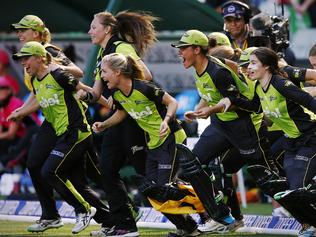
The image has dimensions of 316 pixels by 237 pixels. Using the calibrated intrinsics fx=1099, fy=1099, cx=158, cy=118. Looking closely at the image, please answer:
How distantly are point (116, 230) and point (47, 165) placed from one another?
0.94 meters

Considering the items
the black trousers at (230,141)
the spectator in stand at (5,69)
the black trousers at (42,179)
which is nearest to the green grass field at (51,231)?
the black trousers at (42,179)

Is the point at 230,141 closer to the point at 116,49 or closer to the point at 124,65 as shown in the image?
the point at 124,65

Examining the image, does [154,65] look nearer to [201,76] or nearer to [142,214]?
[142,214]

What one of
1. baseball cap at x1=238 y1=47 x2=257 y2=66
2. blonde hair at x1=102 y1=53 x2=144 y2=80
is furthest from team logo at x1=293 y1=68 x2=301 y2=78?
blonde hair at x1=102 y1=53 x2=144 y2=80

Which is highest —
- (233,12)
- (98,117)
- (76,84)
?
(233,12)

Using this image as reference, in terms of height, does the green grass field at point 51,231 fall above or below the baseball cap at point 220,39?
below

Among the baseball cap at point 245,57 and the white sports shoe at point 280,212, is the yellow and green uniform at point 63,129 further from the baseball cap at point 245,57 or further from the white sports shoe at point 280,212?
the white sports shoe at point 280,212

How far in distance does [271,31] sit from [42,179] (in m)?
2.74

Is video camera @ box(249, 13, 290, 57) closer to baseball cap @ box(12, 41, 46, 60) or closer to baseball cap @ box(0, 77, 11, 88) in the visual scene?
baseball cap @ box(12, 41, 46, 60)

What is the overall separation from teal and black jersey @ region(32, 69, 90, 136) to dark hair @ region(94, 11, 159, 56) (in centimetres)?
66

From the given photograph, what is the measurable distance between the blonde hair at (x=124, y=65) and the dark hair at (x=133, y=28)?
2.16 ft

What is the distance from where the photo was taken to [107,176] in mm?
10367

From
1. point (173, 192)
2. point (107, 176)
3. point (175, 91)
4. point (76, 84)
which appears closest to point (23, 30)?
point (76, 84)

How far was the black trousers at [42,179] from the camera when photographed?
1081 centimetres
